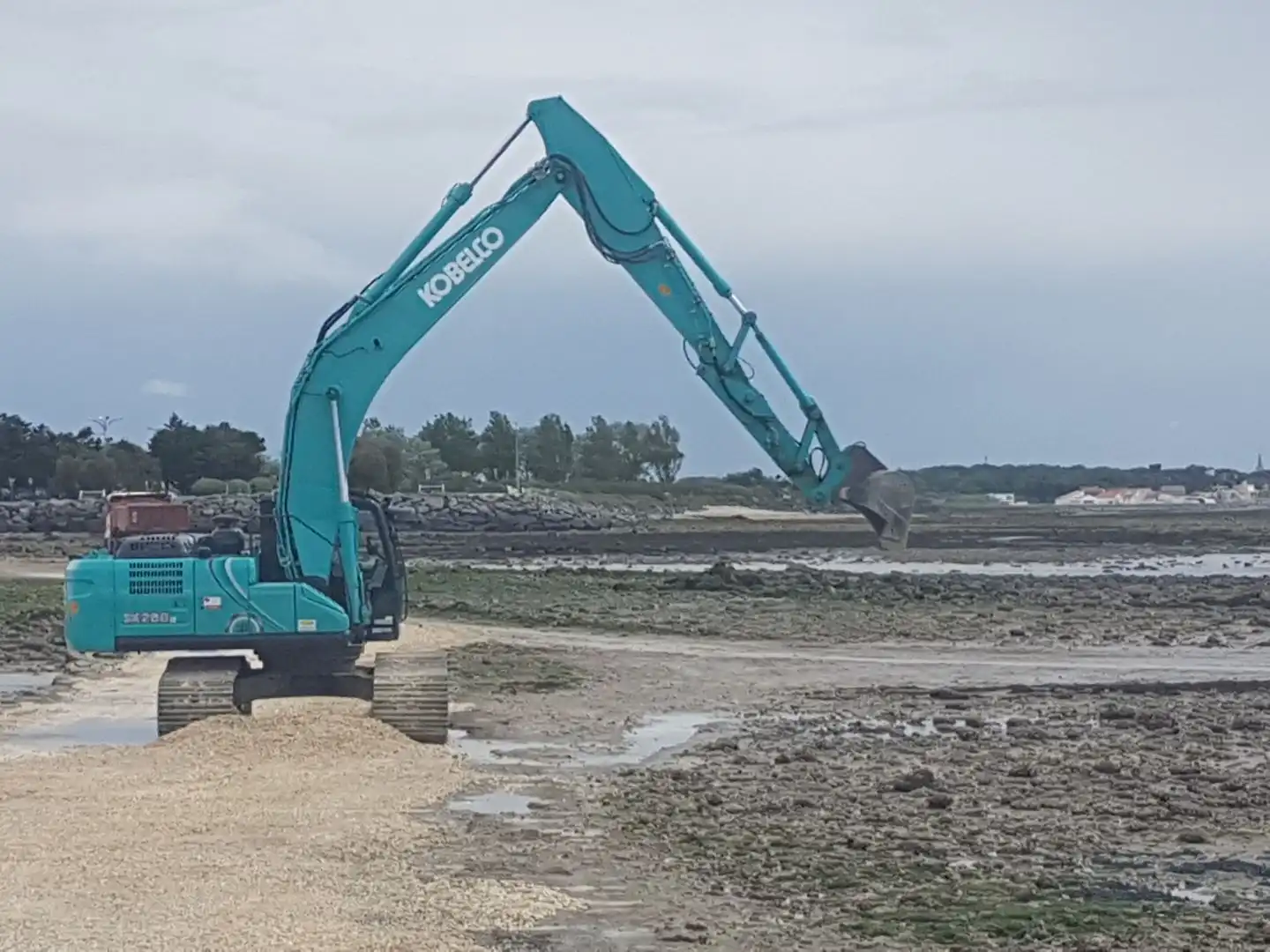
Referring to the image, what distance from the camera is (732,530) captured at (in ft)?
258

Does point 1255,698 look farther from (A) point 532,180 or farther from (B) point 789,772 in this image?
(A) point 532,180

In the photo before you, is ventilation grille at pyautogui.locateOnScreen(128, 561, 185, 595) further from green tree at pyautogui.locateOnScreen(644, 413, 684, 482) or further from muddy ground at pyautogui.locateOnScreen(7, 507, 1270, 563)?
green tree at pyautogui.locateOnScreen(644, 413, 684, 482)

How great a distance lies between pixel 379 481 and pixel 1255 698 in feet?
191

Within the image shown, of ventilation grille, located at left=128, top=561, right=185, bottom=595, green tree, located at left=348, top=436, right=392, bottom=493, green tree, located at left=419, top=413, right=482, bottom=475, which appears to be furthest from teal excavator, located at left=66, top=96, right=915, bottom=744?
green tree, located at left=419, top=413, right=482, bottom=475

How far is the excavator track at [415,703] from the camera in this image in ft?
56.6

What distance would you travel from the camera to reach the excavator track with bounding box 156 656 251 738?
17.2m

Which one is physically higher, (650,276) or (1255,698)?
(650,276)

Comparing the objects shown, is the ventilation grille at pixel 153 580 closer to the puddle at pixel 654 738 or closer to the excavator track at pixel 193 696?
the excavator track at pixel 193 696

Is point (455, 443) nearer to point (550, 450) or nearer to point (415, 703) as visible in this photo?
point (550, 450)

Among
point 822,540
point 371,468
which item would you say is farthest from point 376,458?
point 822,540

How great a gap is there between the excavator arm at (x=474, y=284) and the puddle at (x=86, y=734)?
7.99 ft

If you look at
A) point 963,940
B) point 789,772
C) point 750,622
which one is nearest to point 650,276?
point 789,772

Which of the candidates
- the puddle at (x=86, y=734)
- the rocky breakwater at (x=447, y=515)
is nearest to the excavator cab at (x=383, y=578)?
the puddle at (x=86, y=734)

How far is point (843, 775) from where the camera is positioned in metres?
15.6
